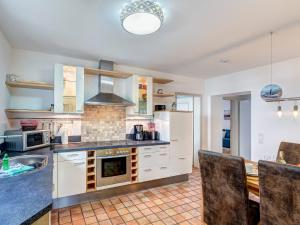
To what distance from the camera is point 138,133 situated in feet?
12.3

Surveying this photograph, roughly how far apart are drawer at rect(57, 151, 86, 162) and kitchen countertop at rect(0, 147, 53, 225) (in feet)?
4.08

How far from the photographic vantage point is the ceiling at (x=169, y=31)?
175 centimetres

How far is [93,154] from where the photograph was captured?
291cm

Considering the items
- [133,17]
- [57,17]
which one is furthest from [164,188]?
[57,17]

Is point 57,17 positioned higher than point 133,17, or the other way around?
point 57,17

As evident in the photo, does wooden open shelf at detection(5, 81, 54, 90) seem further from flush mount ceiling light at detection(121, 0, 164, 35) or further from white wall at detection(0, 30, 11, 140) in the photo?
flush mount ceiling light at detection(121, 0, 164, 35)

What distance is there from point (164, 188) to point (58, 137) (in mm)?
2149

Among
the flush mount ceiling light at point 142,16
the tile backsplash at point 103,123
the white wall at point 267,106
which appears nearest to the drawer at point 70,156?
the tile backsplash at point 103,123

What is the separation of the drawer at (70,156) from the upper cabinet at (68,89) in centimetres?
71

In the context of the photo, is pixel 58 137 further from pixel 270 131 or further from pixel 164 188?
pixel 270 131

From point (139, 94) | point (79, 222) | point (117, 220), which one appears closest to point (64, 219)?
point (79, 222)

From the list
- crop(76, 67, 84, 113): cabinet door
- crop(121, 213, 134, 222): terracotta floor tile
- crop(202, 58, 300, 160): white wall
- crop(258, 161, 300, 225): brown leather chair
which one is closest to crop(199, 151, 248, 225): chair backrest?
crop(258, 161, 300, 225): brown leather chair

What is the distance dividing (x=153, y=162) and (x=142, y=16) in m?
2.54

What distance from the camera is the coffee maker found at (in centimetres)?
371
